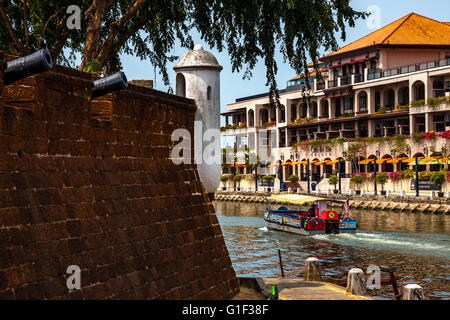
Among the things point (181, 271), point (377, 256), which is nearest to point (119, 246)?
point (181, 271)

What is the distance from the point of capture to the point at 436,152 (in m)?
59.0

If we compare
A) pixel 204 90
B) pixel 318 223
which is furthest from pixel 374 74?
pixel 204 90

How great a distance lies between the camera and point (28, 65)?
6.98 m

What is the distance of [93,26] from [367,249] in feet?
73.9

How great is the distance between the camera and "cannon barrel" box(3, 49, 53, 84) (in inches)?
268

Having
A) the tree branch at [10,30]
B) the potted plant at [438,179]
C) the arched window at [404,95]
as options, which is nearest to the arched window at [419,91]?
the arched window at [404,95]

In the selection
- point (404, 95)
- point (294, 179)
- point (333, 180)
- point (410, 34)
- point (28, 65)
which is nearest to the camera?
point (28, 65)

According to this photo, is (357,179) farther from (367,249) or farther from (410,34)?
(367,249)

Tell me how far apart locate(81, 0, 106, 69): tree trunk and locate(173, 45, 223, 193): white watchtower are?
2.28m

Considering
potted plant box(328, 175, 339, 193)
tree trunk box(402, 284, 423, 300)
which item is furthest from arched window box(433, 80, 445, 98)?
tree trunk box(402, 284, 423, 300)

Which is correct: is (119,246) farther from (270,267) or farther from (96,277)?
(270,267)

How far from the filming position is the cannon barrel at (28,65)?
680 centimetres

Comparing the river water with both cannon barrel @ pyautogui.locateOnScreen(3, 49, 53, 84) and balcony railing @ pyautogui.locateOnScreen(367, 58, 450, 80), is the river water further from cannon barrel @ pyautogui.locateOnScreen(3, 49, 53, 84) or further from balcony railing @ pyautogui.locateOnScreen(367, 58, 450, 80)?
balcony railing @ pyautogui.locateOnScreen(367, 58, 450, 80)
